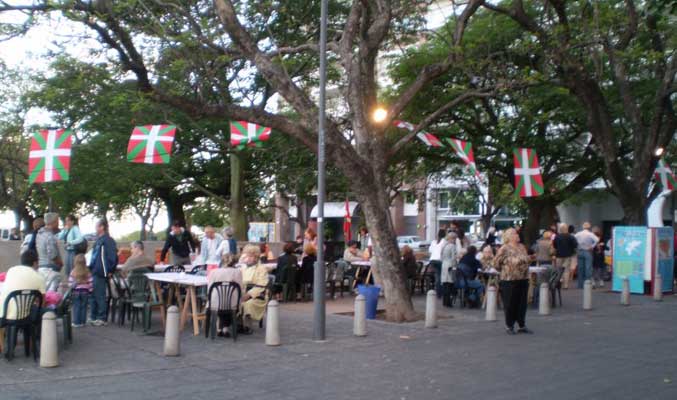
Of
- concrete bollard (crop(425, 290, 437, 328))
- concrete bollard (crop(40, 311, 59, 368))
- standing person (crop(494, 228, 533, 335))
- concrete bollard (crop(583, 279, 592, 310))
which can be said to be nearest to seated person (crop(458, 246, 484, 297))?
concrete bollard (crop(583, 279, 592, 310))

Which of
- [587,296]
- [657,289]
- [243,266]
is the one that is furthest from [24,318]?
[657,289]

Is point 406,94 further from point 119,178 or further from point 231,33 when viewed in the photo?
point 119,178

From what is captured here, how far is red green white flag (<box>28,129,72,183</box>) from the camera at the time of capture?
14430 millimetres

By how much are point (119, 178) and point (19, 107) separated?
7.34 metres

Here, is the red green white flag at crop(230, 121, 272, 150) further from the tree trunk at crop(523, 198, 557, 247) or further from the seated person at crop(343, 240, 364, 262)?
the tree trunk at crop(523, 198, 557, 247)

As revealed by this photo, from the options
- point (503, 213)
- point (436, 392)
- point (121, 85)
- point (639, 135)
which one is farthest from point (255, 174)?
point (503, 213)

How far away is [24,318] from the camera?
9.49m

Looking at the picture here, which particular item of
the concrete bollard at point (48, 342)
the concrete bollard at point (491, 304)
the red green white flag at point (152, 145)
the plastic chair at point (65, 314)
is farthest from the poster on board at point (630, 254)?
the concrete bollard at point (48, 342)

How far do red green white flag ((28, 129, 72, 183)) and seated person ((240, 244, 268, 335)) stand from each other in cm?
451

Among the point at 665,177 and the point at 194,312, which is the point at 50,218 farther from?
the point at 665,177

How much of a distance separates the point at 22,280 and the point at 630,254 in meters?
16.0

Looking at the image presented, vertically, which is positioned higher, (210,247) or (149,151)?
(149,151)

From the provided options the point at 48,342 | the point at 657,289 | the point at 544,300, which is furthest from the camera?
the point at 657,289

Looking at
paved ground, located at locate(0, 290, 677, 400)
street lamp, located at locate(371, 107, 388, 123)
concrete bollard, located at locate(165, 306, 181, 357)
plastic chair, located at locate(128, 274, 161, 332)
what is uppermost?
street lamp, located at locate(371, 107, 388, 123)
